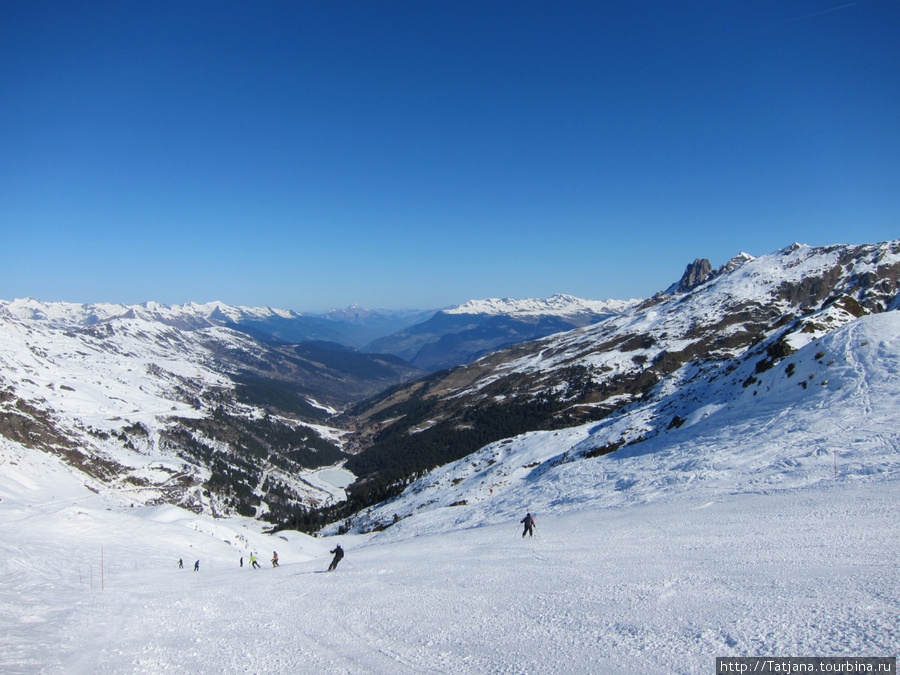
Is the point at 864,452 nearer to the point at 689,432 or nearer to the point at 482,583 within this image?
the point at 689,432

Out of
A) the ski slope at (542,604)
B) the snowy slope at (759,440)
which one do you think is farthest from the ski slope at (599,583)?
the snowy slope at (759,440)

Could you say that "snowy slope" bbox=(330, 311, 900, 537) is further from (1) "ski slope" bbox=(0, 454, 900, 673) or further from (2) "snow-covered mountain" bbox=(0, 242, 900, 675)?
(1) "ski slope" bbox=(0, 454, 900, 673)

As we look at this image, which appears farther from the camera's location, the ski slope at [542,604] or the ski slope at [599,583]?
the ski slope at [599,583]

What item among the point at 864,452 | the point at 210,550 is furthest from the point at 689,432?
the point at 210,550

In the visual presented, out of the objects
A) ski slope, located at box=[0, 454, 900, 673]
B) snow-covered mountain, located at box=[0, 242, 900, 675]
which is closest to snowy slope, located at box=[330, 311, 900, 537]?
snow-covered mountain, located at box=[0, 242, 900, 675]

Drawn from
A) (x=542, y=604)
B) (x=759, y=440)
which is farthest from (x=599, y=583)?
(x=759, y=440)

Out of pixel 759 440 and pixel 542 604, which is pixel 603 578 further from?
pixel 759 440

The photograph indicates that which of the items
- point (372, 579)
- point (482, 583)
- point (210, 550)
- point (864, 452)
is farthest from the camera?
point (210, 550)

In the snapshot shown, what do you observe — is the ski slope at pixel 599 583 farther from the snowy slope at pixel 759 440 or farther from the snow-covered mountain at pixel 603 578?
the snowy slope at pixel 759 440
